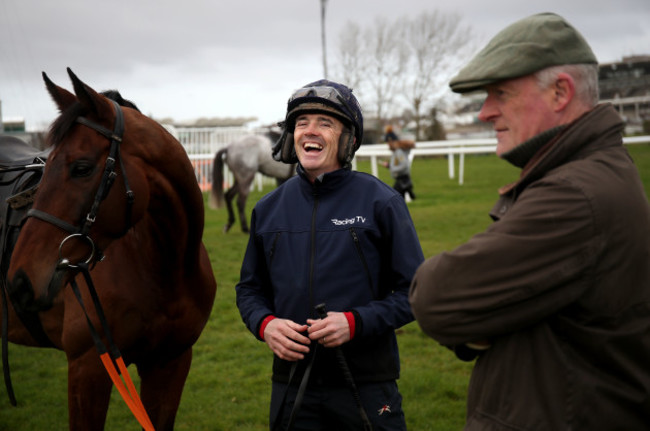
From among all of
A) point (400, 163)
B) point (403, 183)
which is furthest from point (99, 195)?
point (403, 183)

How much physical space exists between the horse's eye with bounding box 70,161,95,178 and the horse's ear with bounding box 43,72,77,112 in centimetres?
32

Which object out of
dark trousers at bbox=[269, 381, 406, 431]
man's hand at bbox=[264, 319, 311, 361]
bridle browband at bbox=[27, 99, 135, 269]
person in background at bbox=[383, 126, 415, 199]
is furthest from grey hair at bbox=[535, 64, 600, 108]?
person in background at bbox=[383, 126, 415, 199]

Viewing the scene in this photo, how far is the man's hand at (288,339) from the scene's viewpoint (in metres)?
2.20

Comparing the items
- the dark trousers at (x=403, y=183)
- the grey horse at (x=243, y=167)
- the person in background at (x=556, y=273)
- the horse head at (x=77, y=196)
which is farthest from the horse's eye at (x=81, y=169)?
the dark trousers at (x=403, y=183)

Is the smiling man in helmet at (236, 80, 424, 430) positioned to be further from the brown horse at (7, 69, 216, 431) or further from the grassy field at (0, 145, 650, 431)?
the grassy field at (0, 145, 650, 431)

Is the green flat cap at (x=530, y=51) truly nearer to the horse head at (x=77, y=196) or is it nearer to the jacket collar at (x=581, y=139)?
the jacket collar at (x=581, y=139)

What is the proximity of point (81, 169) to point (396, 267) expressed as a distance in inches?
55.2

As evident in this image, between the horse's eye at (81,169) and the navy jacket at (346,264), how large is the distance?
795mm

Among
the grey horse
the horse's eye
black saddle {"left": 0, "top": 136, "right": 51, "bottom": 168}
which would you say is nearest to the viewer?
the horse's eye

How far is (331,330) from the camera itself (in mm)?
2184

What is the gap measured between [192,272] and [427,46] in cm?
4168

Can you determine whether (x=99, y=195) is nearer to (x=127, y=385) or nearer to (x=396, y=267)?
(x=127, y=385)

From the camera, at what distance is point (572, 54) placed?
144 cm

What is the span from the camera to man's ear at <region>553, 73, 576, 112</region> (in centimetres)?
144
